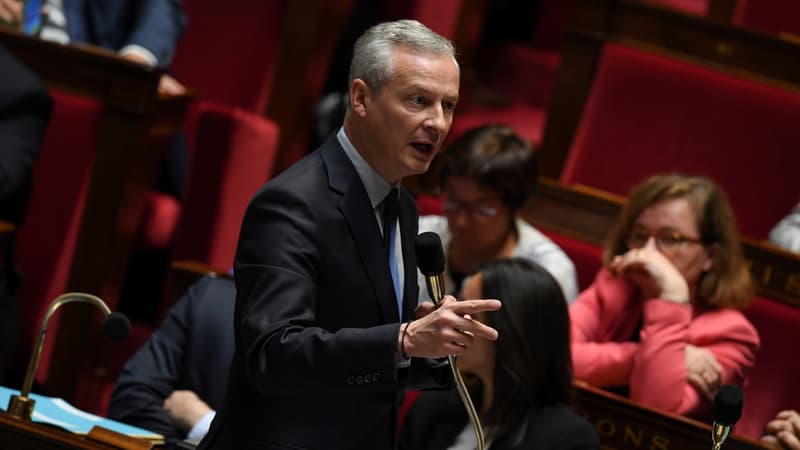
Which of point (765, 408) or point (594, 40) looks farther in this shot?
point (594, 40)

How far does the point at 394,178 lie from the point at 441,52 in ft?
0.18

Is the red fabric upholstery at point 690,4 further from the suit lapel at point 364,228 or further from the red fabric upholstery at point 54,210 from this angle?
the suit lapel at point 364,228

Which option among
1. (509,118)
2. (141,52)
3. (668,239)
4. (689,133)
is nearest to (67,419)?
(668,239)

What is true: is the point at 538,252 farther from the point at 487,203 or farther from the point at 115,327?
the point at 115,327

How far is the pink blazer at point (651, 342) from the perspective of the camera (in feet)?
2.76

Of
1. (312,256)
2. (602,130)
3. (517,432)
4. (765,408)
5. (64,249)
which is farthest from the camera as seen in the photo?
(602,130)

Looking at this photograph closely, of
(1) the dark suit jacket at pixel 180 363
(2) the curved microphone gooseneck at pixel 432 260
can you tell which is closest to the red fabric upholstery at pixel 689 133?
(1) the dark suit jacket at pixel 180 363

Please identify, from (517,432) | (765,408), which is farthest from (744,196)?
(517,432)

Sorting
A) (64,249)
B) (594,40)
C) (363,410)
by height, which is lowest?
(64,249)

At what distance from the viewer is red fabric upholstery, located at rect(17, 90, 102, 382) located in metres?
1.07

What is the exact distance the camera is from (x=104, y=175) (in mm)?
1052

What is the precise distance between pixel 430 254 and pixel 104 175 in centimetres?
64

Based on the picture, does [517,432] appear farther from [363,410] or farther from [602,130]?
[602,130]

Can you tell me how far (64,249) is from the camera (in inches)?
42.1
